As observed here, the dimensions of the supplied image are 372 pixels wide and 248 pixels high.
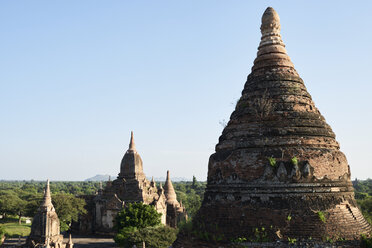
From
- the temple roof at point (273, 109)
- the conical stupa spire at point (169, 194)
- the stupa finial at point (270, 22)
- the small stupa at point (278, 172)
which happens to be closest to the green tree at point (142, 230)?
the small stupa at point (278, 172)

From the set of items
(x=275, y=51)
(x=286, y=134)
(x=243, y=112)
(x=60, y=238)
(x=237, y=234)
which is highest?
(x=275, y=51)

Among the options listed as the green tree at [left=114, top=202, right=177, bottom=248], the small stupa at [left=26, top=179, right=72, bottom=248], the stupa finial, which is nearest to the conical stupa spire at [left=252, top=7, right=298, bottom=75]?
the stupa finial

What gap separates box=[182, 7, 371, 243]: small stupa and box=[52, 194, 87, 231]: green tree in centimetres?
3032

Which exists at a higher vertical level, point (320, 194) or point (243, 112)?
point (243, 112)

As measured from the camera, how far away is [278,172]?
35.2 ft

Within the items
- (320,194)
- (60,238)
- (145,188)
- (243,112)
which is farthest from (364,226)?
(145,188)

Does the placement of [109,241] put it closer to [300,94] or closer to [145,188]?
[145,188]

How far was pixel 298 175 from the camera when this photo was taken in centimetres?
1065

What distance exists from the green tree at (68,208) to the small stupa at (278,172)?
30.3 metres

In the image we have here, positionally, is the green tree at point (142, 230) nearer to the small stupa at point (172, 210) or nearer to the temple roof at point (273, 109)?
the small stupa at point (172, 210)

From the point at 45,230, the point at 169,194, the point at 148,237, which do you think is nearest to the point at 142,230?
the point at 148,237

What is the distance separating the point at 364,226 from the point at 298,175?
2794mm

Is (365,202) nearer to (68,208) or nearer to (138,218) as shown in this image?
(138,218)

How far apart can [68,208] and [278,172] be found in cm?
3311
